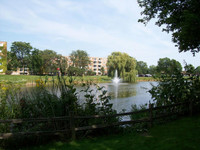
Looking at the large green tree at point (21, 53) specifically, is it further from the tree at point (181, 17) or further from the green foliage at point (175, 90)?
the green foliage at point (175, 90)

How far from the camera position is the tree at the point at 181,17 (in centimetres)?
824

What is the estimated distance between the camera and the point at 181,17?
32.2ft

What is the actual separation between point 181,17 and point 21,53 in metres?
73.8

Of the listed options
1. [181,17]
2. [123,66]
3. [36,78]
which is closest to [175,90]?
[181,17]

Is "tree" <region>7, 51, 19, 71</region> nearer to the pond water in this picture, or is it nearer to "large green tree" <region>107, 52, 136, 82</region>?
"large green tree" <region>107, 52, 136, 82</region>

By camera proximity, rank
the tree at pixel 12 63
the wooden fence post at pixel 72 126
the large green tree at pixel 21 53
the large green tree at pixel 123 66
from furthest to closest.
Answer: the large green tree at pixel 21 53 < the tree at pixel 12 63 < the large green tree at pixel 123 66 < the wooden fence post at pixel 72 126

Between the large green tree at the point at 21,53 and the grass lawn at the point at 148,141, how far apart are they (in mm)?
72305

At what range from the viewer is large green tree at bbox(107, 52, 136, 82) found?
45031 millimetres

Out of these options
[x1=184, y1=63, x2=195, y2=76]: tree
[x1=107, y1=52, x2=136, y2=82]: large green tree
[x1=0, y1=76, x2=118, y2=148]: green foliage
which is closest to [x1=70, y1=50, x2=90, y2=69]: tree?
[x1=107, y1=52, x2=136, y2=82]: large green tree

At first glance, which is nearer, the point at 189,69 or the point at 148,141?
the point at 148,141

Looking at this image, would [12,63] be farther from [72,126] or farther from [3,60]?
[72,126]

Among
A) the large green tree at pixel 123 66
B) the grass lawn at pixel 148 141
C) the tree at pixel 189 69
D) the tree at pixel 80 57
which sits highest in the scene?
the tree at pixel 80 57

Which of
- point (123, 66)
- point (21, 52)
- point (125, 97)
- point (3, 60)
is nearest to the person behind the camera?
point (125, 97)

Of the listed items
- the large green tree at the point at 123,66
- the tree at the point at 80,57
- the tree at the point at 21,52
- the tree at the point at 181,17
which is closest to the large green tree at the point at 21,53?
the tree at the point at 21,52
